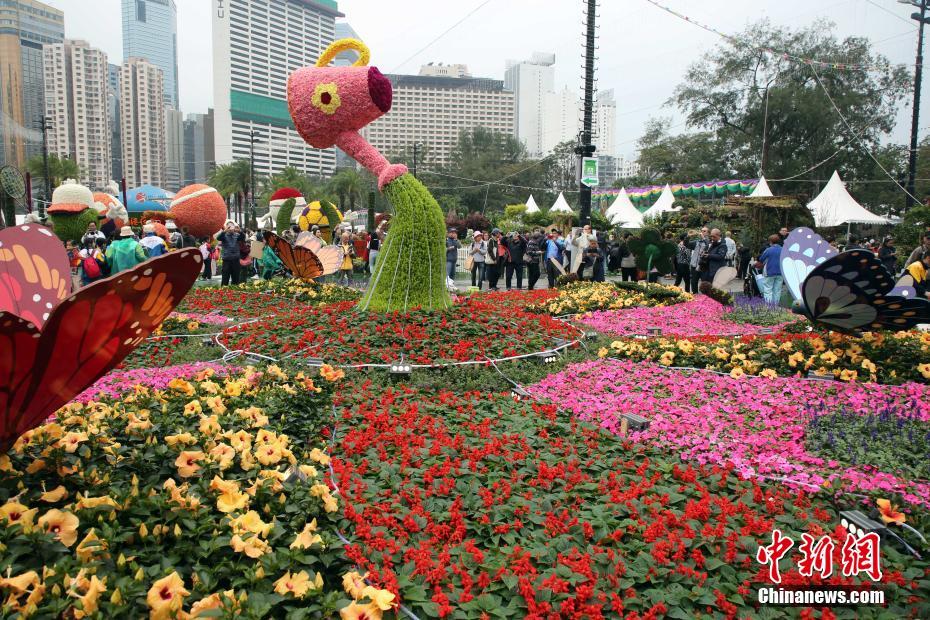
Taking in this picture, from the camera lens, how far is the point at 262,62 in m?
67.1

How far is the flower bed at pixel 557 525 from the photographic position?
2.91 m

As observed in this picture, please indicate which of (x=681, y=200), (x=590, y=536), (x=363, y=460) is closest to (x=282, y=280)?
(x=363, y=460)

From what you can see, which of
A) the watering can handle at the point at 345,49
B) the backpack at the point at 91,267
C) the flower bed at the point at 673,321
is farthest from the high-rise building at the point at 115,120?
the flower bed at the point at 673,321

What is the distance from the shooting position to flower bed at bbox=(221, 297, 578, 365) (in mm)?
7150

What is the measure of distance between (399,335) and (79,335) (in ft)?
16.9

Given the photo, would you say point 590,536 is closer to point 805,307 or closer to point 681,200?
point 805,307

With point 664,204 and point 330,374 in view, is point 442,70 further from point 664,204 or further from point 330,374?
point 330,374

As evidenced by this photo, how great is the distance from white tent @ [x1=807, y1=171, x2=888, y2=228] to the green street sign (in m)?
15.3

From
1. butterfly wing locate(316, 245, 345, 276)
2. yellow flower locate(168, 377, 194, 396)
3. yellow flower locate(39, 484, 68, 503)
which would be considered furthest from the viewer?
butterfly wing locate(316, 245, 345, 276)

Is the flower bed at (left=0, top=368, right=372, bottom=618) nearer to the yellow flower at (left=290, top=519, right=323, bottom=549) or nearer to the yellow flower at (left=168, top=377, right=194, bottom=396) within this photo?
the yellow flower at (left=290, top=519, right=323, bottom=549)

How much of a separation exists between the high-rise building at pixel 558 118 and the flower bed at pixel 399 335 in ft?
224

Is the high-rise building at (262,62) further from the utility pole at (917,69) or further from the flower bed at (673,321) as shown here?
the flower bed at (673,321)

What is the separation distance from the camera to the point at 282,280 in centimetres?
1328

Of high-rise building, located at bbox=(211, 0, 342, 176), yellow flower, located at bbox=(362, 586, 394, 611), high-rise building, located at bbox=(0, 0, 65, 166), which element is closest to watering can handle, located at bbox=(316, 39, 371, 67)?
yellow flower, located at bbox=(362, 586, 394, 611)
